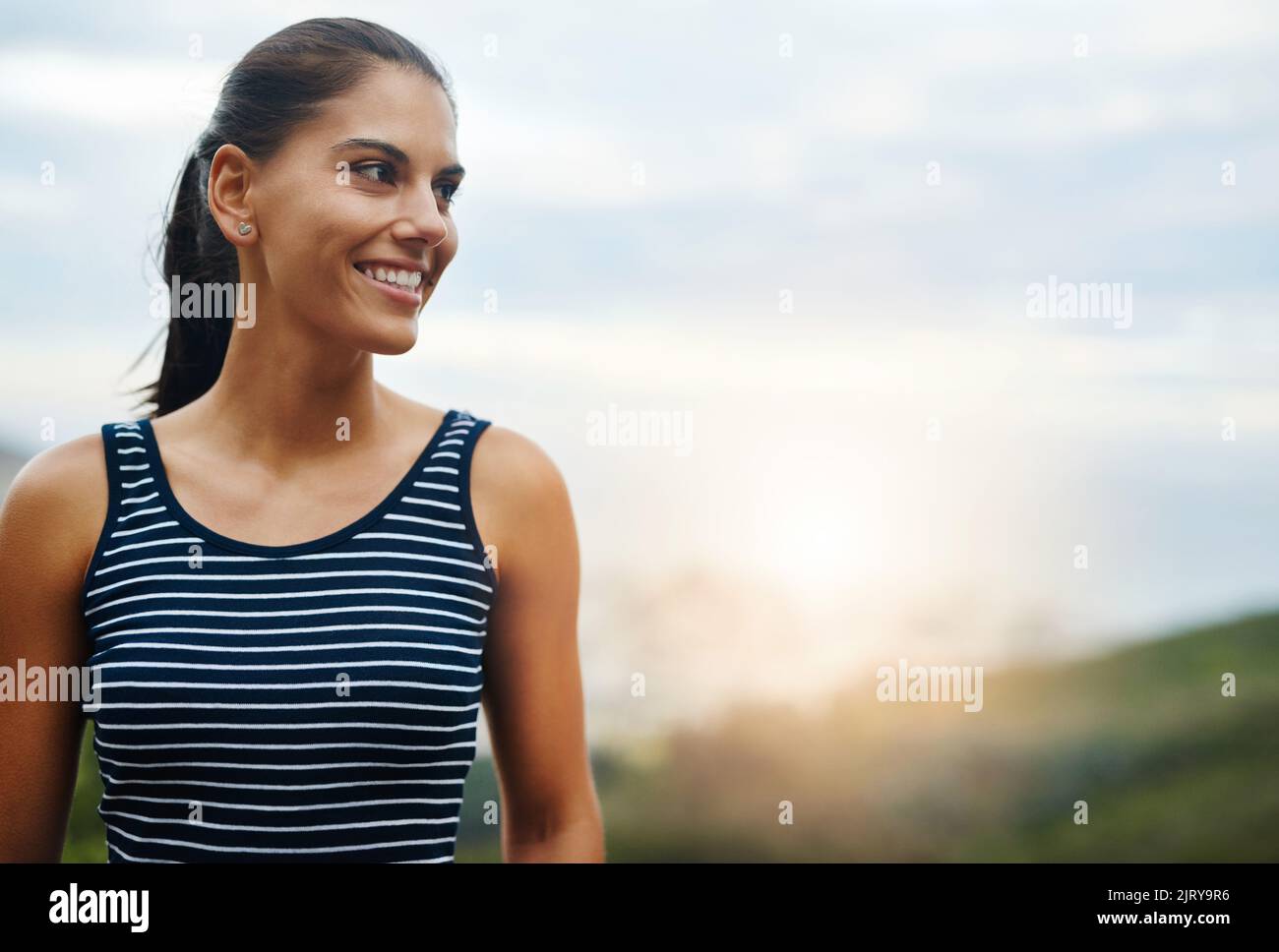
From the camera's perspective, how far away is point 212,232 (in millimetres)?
2000

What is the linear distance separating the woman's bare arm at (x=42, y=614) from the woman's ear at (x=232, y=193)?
392 millimetres

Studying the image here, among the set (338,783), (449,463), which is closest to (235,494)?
(449,463)

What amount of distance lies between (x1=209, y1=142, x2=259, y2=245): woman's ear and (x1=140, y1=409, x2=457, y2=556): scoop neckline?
0.35 m

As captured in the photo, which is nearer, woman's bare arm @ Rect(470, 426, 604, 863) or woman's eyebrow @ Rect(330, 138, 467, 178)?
woman's eyebrow @ Rect(330, 138, 467, 178)

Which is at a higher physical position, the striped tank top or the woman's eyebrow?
the woman's eyebrow

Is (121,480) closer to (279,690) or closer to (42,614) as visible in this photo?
(42,614)

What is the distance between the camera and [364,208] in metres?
1.74

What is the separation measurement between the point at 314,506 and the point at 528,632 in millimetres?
377

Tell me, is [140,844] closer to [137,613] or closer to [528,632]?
[137,613]

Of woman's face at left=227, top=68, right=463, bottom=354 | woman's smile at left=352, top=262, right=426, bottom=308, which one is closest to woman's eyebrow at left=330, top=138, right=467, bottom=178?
woman's face at left=227, top=68, right=463, bottom=354

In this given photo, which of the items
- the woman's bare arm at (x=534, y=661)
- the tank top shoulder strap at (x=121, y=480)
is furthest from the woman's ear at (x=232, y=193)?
the woman's bare arm at (x=534, y=661)

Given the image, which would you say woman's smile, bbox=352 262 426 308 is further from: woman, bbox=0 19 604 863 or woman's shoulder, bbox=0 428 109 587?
woman's shoulder, bbox=0 428 109 587

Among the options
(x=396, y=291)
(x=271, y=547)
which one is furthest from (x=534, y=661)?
(x=396, y=291)

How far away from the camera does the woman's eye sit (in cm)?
175
